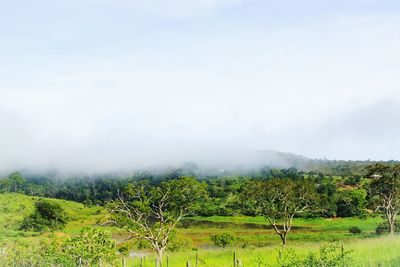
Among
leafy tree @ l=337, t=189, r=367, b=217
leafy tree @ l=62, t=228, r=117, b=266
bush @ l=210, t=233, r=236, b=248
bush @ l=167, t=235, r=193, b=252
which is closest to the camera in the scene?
leafy tree @ l=62, t=228, r=117, b=266

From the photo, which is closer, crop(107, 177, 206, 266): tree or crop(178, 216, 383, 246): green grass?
crop(107, 177, 206, 266): tree

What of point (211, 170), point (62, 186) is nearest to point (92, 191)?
point (62, 186)

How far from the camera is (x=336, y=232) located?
2399 inches

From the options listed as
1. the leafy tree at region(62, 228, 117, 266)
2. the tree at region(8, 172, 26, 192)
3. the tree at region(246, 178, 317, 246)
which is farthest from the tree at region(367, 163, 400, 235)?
the tree at region(8, 172, 26, 192)

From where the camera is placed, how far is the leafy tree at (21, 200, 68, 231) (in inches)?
2584

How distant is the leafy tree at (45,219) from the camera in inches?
2584

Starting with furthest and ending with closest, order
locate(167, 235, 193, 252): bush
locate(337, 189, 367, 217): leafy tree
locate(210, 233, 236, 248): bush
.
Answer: locate(337, 189, 367, 217): leafy tree < locate(210, 233, 236, 248): bush < locate(167, 235, 193, 252): bush

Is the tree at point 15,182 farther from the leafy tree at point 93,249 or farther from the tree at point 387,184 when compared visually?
the leafy tree at point 93,249

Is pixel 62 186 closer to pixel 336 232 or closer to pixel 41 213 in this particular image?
pixel 41 213

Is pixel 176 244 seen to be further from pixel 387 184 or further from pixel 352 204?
pixel 352 204

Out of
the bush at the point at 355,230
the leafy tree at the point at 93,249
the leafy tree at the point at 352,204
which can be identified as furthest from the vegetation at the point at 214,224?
the bush at the point at 355,230

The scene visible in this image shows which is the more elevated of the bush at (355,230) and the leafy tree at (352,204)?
the leafy tree at (352,204)

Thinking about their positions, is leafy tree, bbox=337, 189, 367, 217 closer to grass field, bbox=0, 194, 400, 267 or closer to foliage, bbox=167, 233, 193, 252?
grass field, bbox=0, 194, 400, 267

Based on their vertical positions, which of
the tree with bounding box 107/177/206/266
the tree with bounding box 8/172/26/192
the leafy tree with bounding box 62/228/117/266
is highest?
the tree with bounding box 8/172/26/192
